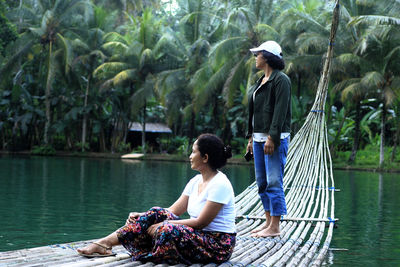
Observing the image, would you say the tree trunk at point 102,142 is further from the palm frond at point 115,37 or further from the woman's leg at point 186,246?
the woman's leg at point 186,246

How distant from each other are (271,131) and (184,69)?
1464 cm

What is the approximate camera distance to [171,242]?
222 centimetres

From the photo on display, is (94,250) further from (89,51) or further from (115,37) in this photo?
(89,51)

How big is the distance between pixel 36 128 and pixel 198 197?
18.9 meters

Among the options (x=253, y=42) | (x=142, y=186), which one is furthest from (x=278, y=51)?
(x=253, y=42)

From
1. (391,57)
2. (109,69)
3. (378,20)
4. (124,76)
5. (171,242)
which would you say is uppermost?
(378,20)

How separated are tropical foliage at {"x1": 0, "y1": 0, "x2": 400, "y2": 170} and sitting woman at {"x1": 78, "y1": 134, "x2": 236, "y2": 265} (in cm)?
1103

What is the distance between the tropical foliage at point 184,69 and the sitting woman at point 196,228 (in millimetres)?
11031

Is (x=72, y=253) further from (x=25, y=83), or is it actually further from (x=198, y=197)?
(x=25, y=83)

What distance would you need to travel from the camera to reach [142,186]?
8016 mm

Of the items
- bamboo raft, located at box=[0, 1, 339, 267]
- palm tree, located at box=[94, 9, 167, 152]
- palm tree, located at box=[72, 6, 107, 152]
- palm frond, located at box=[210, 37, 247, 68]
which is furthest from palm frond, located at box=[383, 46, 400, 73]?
bamboo raft, located at box=[0, 1, 339, 267]

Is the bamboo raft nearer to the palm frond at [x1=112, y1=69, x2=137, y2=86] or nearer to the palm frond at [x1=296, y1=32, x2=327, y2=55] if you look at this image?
the palm frond at [x1=296, y1=32, x2=327, y2=55]

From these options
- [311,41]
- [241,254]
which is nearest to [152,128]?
[311,41]

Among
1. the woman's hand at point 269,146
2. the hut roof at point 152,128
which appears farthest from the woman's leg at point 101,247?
the hut roof at point 152,128
